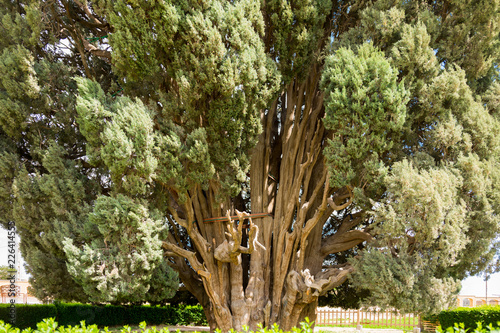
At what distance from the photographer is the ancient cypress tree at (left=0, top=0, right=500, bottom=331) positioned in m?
7.24

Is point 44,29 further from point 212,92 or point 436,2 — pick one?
point 436,2

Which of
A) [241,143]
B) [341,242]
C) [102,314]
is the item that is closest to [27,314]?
[102,314]

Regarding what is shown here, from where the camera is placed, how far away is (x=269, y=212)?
10.2 meters

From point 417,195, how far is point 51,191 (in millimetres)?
7199

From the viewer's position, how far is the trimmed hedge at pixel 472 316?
11.7 metres

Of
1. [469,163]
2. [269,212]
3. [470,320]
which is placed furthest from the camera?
[470,320]

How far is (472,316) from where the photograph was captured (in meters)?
12.0

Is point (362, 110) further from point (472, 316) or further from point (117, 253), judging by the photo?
point (472, 316)

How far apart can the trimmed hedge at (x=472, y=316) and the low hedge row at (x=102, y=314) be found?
916 cm

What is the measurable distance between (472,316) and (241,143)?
30.8ft

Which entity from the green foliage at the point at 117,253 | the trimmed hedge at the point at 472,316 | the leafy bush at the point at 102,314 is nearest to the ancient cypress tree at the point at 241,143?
the green foliage at the point at 117,253

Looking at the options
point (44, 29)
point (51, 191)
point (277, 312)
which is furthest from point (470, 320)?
point (44, 29)

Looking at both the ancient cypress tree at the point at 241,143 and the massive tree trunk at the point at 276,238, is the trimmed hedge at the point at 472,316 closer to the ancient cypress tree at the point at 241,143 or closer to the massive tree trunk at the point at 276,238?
the ancient cypress tree at the point at 241,143

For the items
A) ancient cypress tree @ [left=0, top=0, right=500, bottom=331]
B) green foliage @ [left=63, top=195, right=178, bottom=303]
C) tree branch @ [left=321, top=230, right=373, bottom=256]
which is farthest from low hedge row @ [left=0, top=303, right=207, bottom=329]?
tree branch @ [left=321, top=230, right=373, bottom=256]
